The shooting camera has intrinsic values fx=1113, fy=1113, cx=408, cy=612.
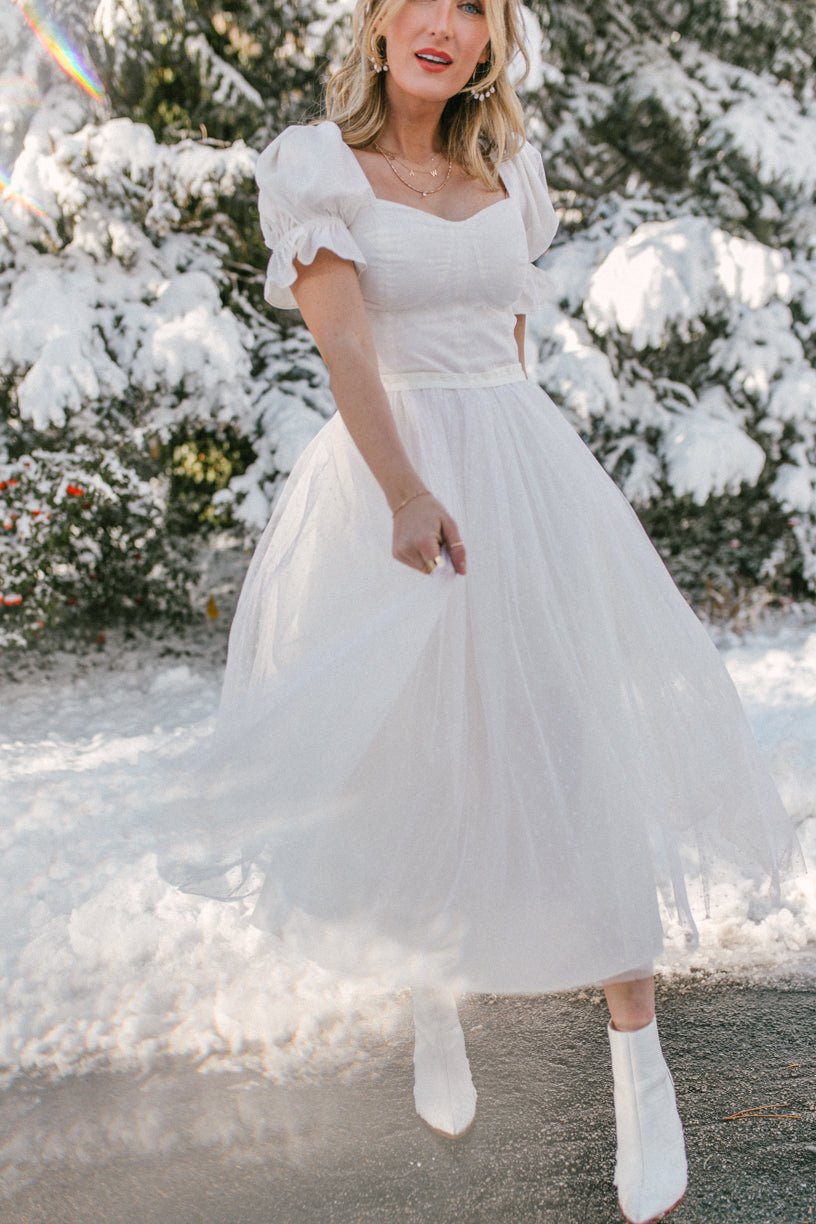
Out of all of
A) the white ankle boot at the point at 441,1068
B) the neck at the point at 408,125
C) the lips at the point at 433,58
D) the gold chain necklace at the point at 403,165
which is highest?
the lips at the point at 433,58

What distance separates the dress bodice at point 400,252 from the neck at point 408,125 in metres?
0.13

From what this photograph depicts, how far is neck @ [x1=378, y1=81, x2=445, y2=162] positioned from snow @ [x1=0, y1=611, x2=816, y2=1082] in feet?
5.37

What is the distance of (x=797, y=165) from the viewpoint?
497 cm

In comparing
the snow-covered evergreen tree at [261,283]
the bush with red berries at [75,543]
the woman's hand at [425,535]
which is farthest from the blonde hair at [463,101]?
the bush with red berries at [75,543]

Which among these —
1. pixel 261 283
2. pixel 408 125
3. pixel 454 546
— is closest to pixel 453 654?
pixel 454 546

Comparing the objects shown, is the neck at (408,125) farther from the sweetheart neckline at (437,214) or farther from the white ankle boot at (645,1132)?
the white ankle boot at (645,1132)

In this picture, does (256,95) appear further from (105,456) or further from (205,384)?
(105,456)

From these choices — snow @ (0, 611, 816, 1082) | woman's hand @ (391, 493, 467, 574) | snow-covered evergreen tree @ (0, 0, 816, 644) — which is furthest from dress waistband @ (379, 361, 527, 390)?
snow-covered evergreen tree @ (0, 0, 816, 644)

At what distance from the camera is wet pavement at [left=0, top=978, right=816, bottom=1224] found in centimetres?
191

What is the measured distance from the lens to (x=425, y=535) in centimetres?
163

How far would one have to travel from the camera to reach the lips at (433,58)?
1.88 meters

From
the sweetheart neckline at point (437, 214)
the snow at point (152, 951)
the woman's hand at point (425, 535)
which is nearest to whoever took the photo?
the woman's hand at point (425, 535)

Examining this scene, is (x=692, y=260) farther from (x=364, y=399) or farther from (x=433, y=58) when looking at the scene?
(x=364, y=399)

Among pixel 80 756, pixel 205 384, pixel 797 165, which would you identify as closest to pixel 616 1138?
pixel 80 756
